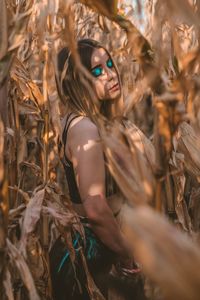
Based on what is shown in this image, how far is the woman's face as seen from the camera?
3.65 ft

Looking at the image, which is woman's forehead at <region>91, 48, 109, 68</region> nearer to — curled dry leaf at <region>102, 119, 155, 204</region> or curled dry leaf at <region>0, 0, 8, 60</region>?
curled dry leaf at <region>0, 0, 8, 60</region>

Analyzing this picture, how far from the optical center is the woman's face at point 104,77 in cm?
111

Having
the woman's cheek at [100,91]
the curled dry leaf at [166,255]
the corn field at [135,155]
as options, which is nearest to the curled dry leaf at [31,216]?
the corn field at [135,155]

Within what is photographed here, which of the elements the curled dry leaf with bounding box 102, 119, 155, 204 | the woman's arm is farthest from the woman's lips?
the curled dry leaf with bounding box 102, 119, 155, 204

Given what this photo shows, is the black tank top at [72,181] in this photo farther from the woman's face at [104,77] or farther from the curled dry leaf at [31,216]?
the curled dry leaf at [31,216]

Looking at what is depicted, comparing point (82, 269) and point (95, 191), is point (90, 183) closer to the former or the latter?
point (95, 191)

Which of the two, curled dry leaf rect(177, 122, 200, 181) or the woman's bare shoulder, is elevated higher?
the woman's bare shoulder

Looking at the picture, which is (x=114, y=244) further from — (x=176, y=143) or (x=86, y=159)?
(x=176, y=143)

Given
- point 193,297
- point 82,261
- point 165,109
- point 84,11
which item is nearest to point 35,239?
point 82,261

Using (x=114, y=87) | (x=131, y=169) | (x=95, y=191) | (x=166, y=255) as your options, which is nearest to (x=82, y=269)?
(x=95, y=191)

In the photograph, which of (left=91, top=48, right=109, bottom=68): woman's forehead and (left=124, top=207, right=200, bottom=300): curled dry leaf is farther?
(left=91, top=48, right=109, bottom=68): woman's forehead

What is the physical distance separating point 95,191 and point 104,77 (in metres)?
0.26

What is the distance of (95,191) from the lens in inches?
40.7

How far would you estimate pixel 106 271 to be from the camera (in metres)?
1.10
